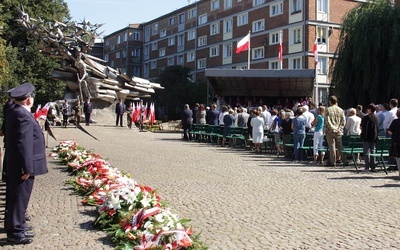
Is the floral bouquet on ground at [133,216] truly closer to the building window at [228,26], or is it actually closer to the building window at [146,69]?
the building window at [228,26]

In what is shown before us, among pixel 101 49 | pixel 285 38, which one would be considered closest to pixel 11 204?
pixel 285 38

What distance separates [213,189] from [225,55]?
168ft

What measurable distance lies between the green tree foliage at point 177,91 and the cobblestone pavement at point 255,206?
4348 centimetres

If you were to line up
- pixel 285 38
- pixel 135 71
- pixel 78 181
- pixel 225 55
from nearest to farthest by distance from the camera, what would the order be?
pixel 78 181
pixel 285 38
pixel 225 55
pixel 135 71

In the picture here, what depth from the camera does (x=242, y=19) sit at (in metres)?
57.3

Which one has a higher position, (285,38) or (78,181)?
(285,38)

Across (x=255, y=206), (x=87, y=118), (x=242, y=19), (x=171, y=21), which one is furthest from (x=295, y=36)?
(x=255, y=206)

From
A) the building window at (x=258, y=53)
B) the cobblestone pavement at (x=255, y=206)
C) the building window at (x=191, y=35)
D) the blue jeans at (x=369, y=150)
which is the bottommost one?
the cobblestone pavement at (x=255, y=206)

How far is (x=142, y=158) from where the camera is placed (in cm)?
1677

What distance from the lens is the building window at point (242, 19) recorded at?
5641cm

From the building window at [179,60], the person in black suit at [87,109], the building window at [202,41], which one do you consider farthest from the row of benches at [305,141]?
the building window at [179,60]

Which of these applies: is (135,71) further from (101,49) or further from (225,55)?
(225,55)

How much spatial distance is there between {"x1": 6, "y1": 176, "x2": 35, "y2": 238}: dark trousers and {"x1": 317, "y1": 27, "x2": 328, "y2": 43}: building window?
45083mm

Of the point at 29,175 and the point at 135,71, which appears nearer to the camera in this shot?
the point at 29,175
